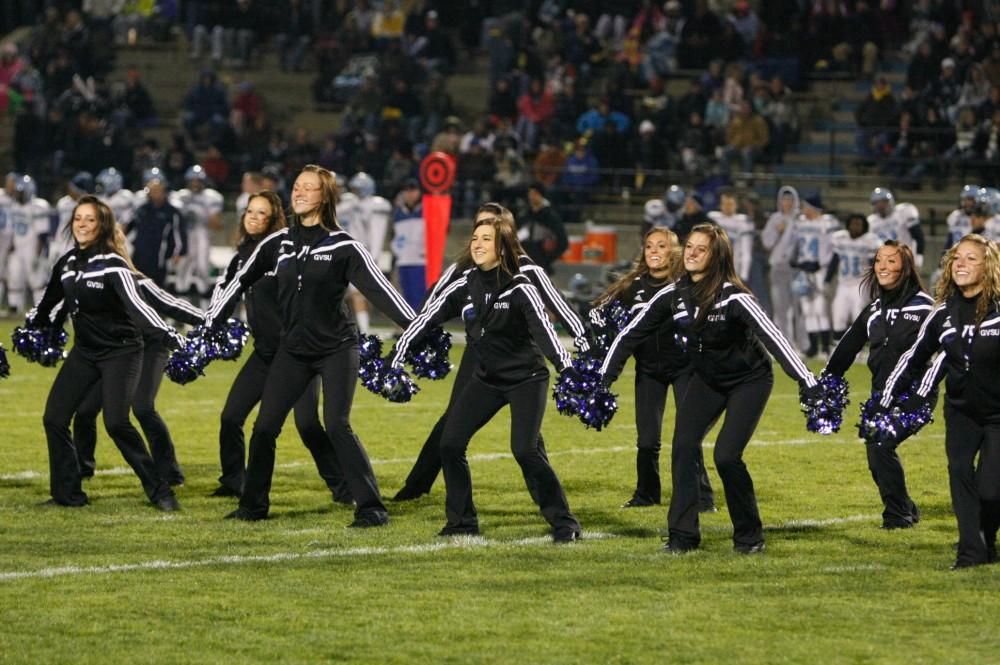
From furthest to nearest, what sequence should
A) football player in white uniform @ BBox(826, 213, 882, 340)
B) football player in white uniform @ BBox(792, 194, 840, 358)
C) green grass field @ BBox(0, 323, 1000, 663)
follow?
football player in white uniform @ BBox(792, 194, 840, 358)
football player in white uniform @ BBox(826, 213, 882, 340)
green grass field @ BBox(0, 323, 1000, 663)

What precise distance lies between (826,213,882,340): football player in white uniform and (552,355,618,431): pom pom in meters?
10.0

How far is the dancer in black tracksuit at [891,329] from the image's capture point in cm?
891

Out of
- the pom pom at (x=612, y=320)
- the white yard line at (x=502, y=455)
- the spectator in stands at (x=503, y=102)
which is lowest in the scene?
the white yard line at (x=502, y=455)

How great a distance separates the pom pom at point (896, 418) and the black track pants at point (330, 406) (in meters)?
2.34

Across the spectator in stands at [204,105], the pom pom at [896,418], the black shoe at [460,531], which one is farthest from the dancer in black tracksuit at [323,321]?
the spectator in stands at [204,105]

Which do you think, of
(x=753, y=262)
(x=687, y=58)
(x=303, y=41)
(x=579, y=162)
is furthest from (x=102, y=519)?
(x=303, y=41)

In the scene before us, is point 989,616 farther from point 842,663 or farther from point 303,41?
point 303,41

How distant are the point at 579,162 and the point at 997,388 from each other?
1694cm

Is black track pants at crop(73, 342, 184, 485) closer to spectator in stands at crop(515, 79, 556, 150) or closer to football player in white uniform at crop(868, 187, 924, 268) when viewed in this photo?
football player in white uniform at crop(868, 187, 924, 268)

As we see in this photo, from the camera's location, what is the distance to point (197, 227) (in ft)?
71.6

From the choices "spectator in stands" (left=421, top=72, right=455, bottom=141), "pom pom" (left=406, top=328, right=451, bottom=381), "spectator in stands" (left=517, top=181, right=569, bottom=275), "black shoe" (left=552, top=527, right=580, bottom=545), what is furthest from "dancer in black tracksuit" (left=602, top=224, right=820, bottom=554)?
"spectator in stands" (left=421, top=72, right=455, bottom=141)

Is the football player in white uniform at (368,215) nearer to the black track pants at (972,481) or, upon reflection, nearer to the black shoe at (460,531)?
the black shoe at (460,531)

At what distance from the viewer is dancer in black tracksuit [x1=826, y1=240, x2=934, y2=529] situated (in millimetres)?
8906

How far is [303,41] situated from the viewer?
29766 mm
